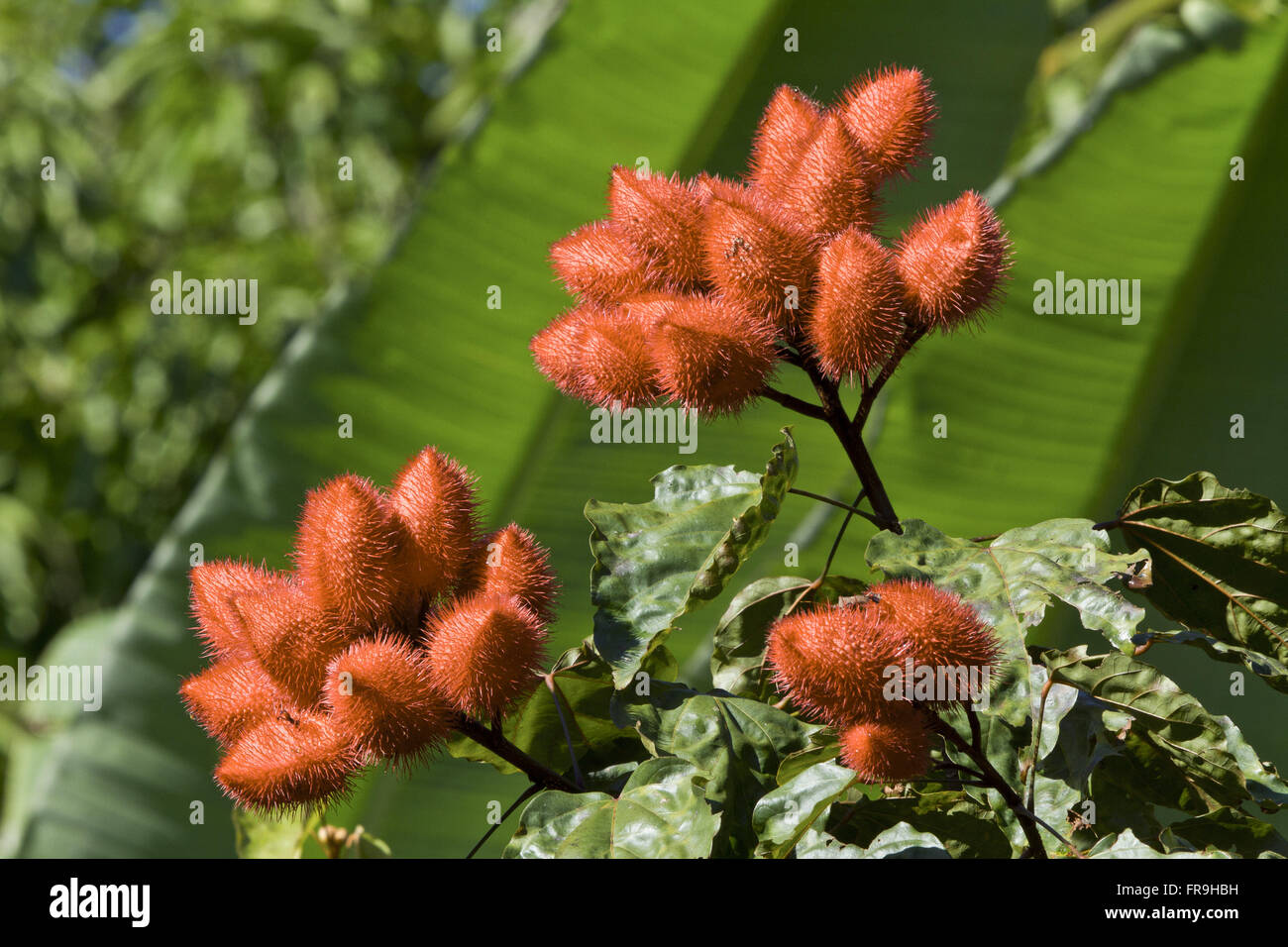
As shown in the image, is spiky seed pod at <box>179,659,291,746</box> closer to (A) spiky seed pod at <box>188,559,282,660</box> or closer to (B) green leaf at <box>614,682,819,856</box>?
(A) spiky seed pod at <box>188,559,282,660</box>

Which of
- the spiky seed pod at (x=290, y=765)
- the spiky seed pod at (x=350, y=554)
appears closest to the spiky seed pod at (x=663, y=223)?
the spiky seed pod at (x=350, y=554)

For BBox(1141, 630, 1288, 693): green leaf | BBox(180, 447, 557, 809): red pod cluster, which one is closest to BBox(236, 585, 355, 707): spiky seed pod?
BBox(180, 447, 557, 809): red pod cluster

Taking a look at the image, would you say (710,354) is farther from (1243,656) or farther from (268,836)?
(268,836)

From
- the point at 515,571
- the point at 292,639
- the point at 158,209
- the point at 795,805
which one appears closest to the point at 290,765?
the point at 292,639

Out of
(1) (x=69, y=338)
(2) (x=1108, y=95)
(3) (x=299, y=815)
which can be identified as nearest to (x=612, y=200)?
(3) (x=299, y=815)

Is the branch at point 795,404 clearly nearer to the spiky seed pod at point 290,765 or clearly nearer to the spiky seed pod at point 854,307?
the spiky seed pod at point 854,307
